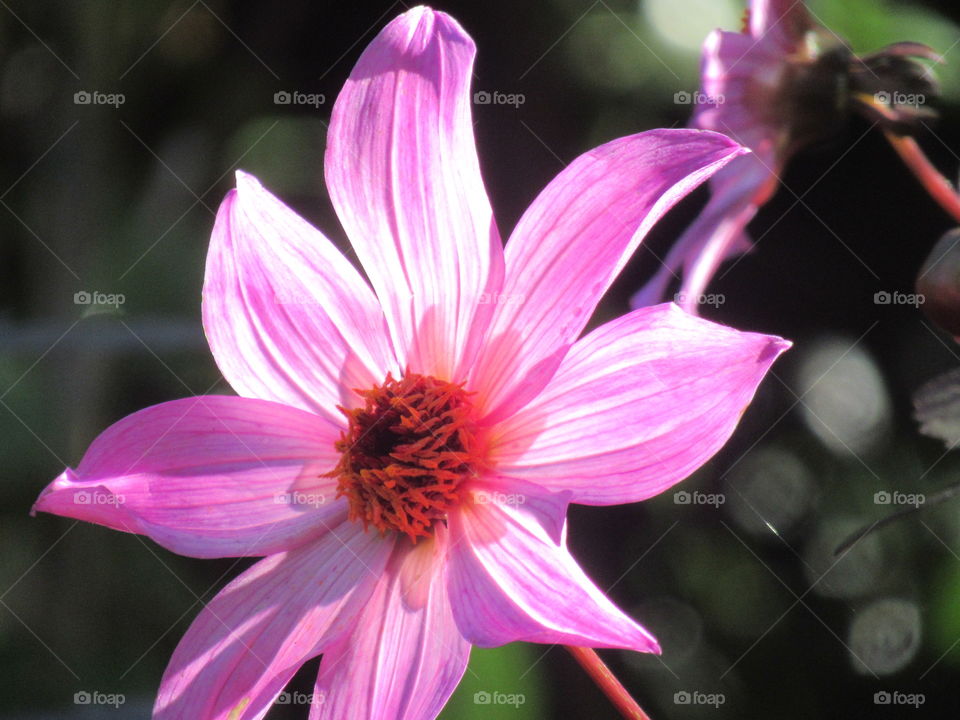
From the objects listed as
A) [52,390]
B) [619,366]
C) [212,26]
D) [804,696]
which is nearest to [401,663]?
[619,366]

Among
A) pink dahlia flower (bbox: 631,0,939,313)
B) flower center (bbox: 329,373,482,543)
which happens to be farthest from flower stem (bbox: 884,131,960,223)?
flower center (bbox: 329,373,482,543)

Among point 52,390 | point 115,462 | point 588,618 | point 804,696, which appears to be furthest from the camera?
point 52,390

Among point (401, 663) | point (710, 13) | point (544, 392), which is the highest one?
point (710, 13)

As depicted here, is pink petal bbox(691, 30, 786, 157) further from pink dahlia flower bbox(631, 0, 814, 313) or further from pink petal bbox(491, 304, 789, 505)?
pink petal bbox(491, 304, 789, 505)

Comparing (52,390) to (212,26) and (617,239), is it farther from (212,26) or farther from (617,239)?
(617,239)

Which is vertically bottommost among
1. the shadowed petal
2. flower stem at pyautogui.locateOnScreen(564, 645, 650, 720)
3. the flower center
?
flower stem at pyautogui.locateOnScreen(564, 645, 650, 720)

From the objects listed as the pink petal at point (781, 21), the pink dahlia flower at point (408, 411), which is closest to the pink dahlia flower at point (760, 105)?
the pink petal at point (781, 21)

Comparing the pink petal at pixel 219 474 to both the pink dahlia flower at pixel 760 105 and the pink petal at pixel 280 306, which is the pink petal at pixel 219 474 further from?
the pink dahlia flower at pixel 760 105

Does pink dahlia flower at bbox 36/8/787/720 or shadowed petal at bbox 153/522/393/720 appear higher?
pink dahlia flower at bbox 36/8/787/720

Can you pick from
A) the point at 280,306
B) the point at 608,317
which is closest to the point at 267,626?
the point at 280,306
